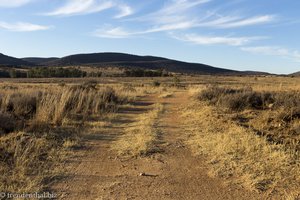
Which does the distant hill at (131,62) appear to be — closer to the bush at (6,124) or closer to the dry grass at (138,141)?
the dry grass at (138,141)

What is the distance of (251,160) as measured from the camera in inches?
281

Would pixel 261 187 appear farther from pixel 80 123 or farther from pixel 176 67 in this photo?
pixel 176 67

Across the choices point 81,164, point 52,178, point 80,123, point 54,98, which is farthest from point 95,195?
point 54,98

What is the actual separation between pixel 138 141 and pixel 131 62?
149229mm

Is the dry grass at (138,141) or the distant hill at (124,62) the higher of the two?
the dry grass at (138,141)

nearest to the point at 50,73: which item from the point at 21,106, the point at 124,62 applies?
the point at 124,62

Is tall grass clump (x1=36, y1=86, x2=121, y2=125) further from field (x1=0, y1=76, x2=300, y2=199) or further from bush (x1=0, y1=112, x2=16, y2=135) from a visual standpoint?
bush (x1=0, y1=112, x2=16, y2=135)

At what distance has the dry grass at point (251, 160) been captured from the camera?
230 inches

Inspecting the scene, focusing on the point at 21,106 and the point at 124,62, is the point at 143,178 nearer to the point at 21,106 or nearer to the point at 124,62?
the point at 21,106

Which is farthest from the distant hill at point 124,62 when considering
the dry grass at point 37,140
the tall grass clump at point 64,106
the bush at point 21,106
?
the dry grass at point 37,140

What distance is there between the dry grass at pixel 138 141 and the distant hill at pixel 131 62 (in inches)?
5420

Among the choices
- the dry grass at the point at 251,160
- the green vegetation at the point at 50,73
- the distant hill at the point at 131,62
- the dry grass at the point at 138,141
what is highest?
the dry grass at the point at 251,160

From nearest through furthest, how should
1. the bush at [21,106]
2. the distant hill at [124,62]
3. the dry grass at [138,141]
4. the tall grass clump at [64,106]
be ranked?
the dry grass at [138,141], the tall grass clump at [64,106], the bush at [21,106], the distant hill at [124,62]

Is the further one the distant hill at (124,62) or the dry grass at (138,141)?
the distant hill at (124,62)
